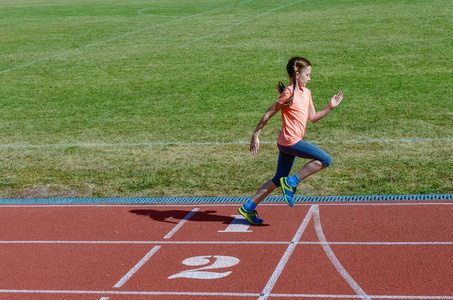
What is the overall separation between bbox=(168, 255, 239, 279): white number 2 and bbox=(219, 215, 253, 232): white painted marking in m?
0.82

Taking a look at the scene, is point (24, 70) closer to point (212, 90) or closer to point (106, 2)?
point (212, 90)

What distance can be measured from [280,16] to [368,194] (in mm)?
20527

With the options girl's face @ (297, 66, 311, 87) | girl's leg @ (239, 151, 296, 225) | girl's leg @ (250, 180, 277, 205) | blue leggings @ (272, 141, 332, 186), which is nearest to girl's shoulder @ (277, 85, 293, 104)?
girl's face @ (297, 66, 311, 87)

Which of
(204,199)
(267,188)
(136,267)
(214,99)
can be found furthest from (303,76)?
Result: (214,99)

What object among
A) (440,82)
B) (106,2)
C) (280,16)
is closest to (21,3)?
(106,2)

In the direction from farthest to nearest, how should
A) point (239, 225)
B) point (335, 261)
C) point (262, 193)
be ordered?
point (239, 225), point (262, 193), point (335, 261)

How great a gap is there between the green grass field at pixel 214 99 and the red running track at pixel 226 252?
3.11 feet

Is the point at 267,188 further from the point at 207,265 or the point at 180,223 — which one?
the point at 207,265

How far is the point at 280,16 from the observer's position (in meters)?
28.3

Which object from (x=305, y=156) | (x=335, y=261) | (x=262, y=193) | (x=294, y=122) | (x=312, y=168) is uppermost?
(x=294, y=122)

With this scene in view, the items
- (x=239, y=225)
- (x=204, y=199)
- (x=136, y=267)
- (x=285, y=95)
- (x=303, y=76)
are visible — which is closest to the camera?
(x=136, y=267)

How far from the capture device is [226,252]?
7.03 m

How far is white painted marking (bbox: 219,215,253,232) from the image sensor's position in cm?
770

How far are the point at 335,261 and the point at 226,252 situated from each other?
1157 millimetres
